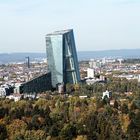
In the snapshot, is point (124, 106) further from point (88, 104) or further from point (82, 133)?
point (82, 133)

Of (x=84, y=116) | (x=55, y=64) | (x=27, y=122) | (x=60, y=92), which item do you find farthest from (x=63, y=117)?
(x=55, y=64)

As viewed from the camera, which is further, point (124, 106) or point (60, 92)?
point (60, 92)

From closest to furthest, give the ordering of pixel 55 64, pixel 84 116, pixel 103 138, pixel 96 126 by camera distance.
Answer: pixel 103 138 < pixel 96 126 < pixel 84 116 < pixel 55 64

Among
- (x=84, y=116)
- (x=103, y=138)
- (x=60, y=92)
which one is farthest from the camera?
(x=60, y=92)

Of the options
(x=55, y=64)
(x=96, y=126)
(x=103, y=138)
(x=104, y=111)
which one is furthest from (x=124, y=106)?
(x=55, y=64)

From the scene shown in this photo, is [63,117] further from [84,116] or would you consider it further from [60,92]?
[60,92]

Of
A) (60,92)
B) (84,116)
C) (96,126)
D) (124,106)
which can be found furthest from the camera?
(60,92)
